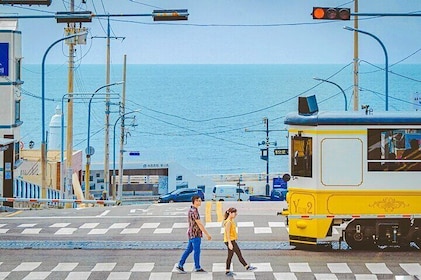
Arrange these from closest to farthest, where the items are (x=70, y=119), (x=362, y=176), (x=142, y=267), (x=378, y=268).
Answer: (x=378, y=268) → (x=142, y=267) → (x=362, y=176) → (x=70, y=119)

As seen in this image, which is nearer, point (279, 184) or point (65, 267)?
point (65, 267)

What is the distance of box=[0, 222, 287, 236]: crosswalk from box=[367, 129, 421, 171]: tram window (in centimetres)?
520

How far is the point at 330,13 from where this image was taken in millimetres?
28344

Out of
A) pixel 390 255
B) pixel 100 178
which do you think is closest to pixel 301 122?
pixel 390 255

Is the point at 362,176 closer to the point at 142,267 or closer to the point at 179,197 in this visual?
the point at 142,267

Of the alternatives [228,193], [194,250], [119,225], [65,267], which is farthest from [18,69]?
[228,193]

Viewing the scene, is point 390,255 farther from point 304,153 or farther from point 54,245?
point 54,245

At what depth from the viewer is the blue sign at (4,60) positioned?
1801 inches

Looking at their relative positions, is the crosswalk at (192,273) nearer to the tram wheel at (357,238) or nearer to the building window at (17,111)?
the tram wheel at (357,238)

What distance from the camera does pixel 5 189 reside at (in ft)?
143

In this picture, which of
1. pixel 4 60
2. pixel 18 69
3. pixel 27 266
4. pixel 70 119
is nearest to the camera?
pixel 27 266

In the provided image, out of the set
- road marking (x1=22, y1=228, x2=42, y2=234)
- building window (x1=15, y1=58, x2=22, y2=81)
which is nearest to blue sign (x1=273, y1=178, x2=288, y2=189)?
building window (x1=15, y1=58, x2=22, y2=81)

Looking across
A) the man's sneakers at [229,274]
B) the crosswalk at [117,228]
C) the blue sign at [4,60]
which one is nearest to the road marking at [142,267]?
the man's sneakers at [229,274]

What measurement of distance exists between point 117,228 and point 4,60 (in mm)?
17447
